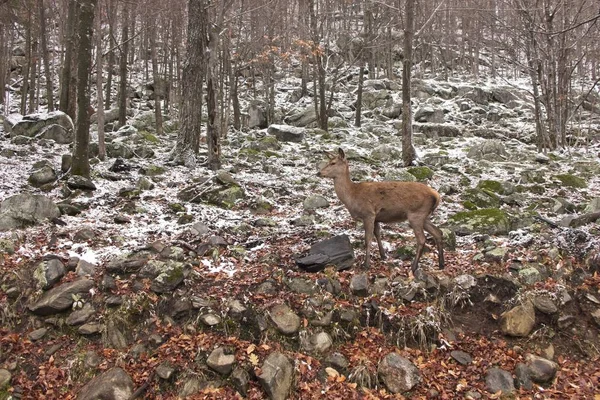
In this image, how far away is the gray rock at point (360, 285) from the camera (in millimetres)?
5773

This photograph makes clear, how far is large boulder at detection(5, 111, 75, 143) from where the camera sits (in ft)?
51.5

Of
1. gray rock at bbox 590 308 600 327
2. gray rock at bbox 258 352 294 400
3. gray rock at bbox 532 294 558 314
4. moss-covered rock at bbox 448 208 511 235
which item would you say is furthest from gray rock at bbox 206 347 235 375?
Result: moss-covered rock at bbox 448 208 511 235

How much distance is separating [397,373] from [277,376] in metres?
1.37

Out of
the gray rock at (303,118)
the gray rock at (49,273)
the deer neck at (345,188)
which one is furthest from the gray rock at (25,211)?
→ the gray rock at (303,118)

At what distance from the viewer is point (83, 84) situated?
9430 millimetres

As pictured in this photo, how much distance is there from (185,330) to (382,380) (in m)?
2.41

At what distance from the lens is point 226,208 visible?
29.3 ft

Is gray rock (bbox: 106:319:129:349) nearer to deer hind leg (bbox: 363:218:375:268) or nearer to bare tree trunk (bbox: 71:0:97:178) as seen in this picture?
deer hind leg (bbox: 363:218:375:268)

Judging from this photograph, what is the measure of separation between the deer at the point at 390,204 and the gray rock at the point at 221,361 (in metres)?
2.42

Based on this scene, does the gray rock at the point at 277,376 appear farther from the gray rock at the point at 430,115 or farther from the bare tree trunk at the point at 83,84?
the gray rock at the point at 430,115

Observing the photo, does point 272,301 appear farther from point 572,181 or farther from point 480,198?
point 572,181

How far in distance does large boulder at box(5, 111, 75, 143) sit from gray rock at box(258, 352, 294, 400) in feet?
47.3

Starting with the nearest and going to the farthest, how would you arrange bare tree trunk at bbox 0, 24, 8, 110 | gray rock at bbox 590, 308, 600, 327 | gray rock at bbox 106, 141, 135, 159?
gray rock at bbox 590, 308, 600, 327, gray rock at bbox 106, 141, 135, 159, bare tree trunk at bbox 0, 24, 8, 110

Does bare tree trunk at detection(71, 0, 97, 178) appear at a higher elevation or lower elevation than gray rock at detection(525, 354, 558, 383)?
higher
